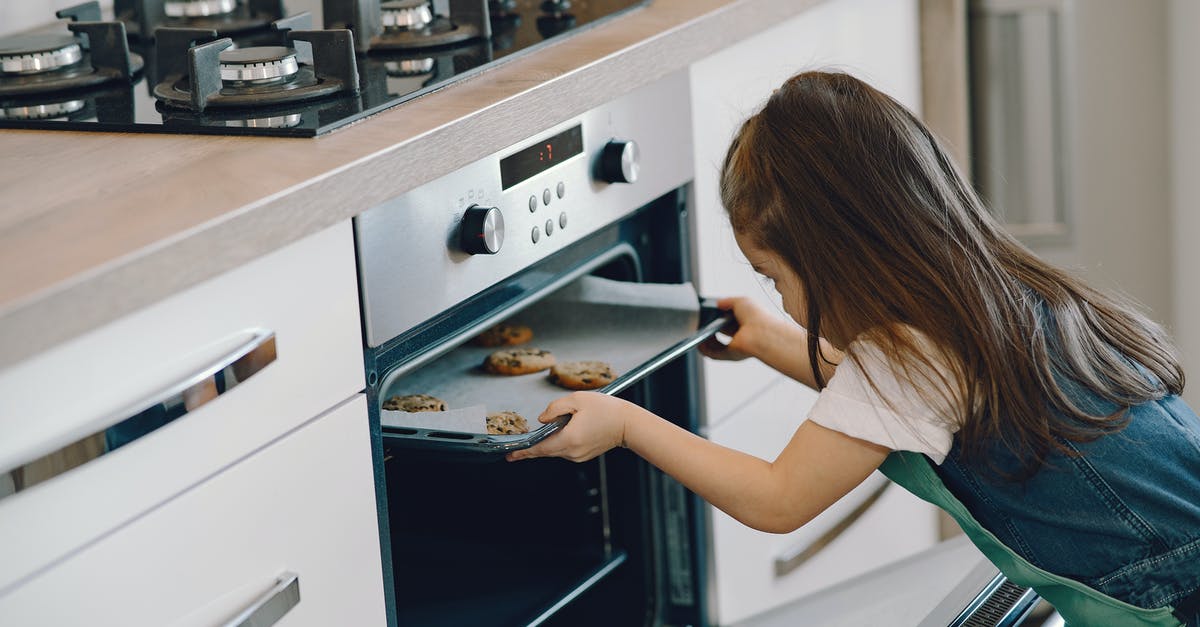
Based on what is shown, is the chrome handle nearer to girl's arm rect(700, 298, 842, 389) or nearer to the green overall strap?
girl's arm rect(700, 298, 842, 389)

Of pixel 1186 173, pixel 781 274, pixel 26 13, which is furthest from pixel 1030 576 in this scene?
pixel 1186 173

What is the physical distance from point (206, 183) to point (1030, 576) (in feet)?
2.29

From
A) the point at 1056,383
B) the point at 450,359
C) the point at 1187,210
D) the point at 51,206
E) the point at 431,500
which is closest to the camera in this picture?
the point at 51,206

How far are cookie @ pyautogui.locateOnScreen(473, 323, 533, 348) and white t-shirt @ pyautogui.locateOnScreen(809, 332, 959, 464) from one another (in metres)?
0.34

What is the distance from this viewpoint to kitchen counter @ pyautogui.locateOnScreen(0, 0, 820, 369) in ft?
2.30

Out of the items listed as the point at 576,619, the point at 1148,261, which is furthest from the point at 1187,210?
the point at 576,619

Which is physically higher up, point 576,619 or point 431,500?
point 431,500

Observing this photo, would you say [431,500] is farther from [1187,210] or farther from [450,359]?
[1187,210]

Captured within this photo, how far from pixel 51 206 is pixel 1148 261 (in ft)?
6.17

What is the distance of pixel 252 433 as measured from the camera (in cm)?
83

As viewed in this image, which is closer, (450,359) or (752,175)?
(752,175)

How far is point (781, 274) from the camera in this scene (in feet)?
3.59

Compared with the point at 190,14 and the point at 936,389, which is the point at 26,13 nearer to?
the point at 190,14

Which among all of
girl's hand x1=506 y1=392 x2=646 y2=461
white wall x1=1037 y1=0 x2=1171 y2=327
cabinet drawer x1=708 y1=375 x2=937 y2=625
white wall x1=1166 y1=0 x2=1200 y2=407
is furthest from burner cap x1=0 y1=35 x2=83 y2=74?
white wall x1=1166 y1=0 x2=1200 y2=407
